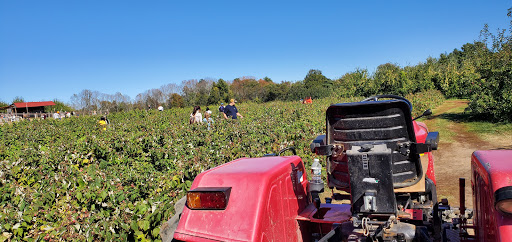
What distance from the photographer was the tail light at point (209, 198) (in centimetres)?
223

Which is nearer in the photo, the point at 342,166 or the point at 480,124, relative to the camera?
the point at 342,166

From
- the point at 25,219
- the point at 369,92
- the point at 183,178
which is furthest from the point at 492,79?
the point at 369,92

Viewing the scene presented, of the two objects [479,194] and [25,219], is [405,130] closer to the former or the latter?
[479,194]

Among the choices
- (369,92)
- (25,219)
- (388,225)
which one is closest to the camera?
(388,225)

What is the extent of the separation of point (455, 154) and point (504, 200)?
948 centimetres

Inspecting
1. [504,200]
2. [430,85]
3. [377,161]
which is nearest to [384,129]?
[377,161]

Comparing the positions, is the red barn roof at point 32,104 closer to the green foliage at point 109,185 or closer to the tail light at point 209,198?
the green foliage at point 109,185

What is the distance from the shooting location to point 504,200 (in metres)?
1.73

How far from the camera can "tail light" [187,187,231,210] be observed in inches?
88.0

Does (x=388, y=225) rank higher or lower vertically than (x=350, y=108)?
lower

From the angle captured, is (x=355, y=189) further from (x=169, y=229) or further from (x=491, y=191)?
(x=169, y=229)

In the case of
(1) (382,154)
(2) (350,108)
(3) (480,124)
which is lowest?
(3) (480,124)

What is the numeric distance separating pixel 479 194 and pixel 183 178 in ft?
12.6

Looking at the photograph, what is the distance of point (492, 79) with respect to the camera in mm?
14141
